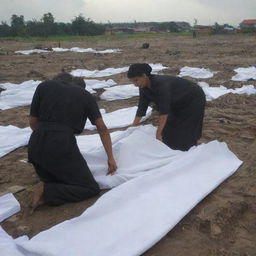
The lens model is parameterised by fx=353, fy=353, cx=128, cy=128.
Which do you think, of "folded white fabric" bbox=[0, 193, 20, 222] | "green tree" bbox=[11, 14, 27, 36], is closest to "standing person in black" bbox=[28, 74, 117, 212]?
"folded white fabric" bbox=[0, 193, 20, 222]

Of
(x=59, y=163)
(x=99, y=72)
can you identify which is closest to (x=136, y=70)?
(x=59, y=163)

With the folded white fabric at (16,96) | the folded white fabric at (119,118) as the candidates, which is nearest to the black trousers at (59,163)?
the folded white fabric at (119,118)

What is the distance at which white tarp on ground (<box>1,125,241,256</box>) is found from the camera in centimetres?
204

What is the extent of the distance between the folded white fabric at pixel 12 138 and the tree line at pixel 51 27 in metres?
27.3

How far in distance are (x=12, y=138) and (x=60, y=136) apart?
1850mm

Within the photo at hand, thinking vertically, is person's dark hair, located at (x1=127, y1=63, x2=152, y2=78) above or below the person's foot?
above

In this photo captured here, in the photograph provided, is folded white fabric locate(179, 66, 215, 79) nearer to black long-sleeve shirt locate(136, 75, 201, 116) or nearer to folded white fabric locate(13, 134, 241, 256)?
black long-sleeve shirt locate(136, 75, 201, 116)

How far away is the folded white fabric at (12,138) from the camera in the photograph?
3952mm

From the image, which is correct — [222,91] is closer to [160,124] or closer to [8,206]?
[160,124]

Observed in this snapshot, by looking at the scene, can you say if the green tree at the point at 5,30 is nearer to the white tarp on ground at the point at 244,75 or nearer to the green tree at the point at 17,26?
the green tree at the point at 17,26

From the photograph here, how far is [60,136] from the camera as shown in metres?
2.58

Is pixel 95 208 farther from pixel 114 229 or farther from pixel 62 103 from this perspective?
pixel 62 103

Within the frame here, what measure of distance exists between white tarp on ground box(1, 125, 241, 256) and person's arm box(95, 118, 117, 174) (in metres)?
0.15

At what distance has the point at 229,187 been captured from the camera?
2.88 m
